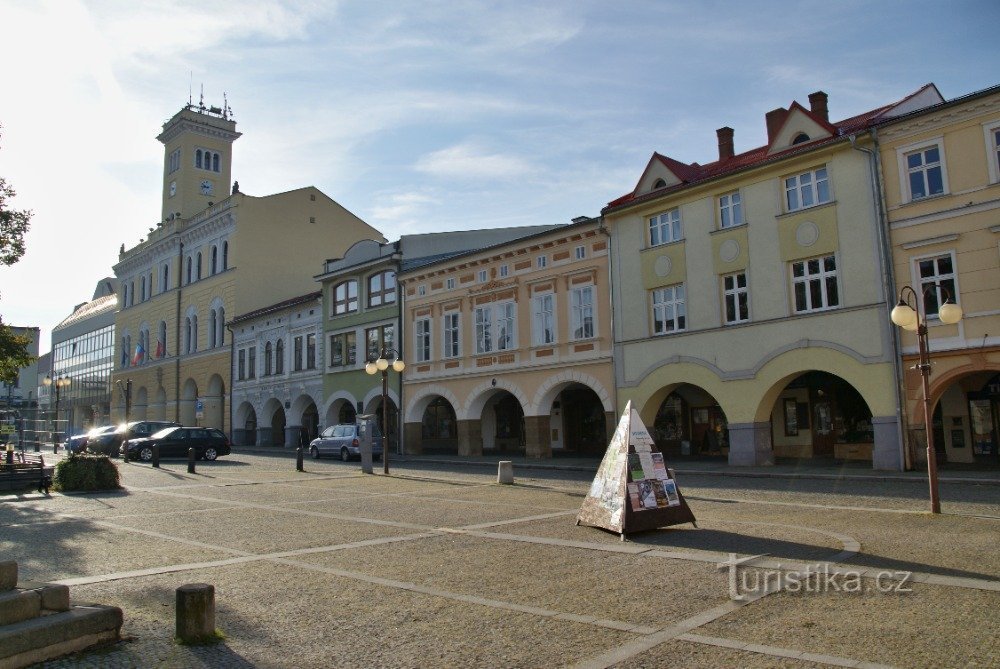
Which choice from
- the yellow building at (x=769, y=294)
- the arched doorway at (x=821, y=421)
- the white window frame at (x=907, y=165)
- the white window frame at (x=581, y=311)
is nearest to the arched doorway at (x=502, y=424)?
the white window frame at (x=581, y=311)

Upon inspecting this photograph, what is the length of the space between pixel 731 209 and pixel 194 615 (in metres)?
22.3

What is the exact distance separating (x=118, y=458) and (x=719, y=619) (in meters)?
32.8

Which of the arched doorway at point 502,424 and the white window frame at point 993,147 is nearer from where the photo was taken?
the white window frame at point 993,147

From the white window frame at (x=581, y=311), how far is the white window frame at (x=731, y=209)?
5.48 meters

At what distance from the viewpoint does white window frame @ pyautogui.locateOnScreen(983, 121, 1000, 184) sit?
19.4 metres

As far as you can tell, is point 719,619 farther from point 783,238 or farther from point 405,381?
point 405,381

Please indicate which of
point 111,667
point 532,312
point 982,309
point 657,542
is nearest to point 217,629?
point 111,667

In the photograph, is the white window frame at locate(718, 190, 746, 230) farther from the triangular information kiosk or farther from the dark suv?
the dark suv

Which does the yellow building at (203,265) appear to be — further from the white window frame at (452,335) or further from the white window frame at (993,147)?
the white window frame at (993,147)

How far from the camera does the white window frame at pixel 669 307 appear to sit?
1012 inches

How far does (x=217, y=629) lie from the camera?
626 centimetres

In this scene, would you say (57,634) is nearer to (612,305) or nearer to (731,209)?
(731,209)

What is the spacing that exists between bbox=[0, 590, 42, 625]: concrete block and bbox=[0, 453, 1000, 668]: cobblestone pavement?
0.42 metres

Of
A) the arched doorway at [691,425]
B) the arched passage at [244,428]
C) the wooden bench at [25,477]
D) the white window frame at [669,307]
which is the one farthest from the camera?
the arched passage at [244,428]
